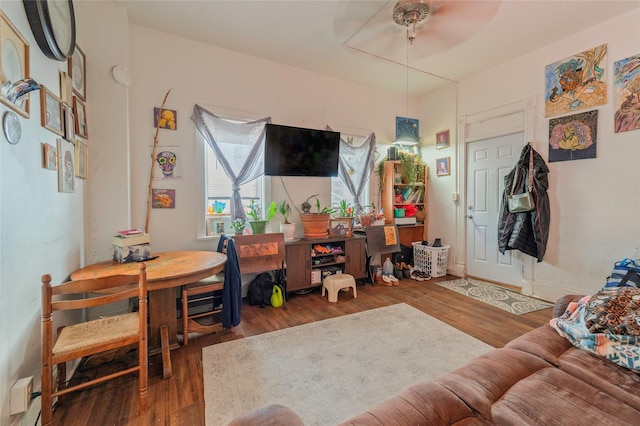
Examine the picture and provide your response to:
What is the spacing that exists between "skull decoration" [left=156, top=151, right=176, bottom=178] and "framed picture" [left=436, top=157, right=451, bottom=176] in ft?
12.7

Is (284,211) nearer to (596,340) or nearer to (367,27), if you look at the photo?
(367,27)

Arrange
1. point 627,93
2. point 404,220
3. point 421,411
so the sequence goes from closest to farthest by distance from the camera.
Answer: point 421,411 < point 627,93 < point 404,220

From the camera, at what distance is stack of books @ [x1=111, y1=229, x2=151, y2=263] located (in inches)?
86.2

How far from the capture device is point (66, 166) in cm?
191

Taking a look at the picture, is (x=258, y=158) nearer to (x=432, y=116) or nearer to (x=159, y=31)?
(x=159, y=31)

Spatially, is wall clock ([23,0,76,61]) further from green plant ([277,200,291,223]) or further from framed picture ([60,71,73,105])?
green plant ([277,200,291,223])

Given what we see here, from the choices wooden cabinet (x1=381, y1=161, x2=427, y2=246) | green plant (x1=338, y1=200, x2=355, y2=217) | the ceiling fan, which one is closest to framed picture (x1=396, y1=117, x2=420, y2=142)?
wooden cabinet (x1=381, y1=161, x2=427, y2=246)

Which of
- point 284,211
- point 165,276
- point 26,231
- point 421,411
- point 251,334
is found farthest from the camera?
point 284,211

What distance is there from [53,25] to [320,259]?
122 inches

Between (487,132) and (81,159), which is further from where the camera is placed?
(487,132)

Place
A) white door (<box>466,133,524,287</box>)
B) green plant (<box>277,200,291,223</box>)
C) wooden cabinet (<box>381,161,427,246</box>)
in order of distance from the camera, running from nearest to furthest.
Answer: green plant (<box>277,200,291,223</box>) < white door (<box>466,133,524,287</box>) < wooden cabinet (<box>381,161,427,246</box>)

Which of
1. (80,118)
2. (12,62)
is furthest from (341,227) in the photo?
(12,62)

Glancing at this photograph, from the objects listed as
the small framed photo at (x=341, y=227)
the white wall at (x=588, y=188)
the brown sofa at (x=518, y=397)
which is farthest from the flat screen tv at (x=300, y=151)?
the brown sofa at (x=518, y=397)

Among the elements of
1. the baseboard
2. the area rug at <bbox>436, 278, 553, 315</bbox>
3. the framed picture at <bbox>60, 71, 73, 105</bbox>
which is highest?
the framed picture at <bbox>60, 71, 73, 105</bbox>
